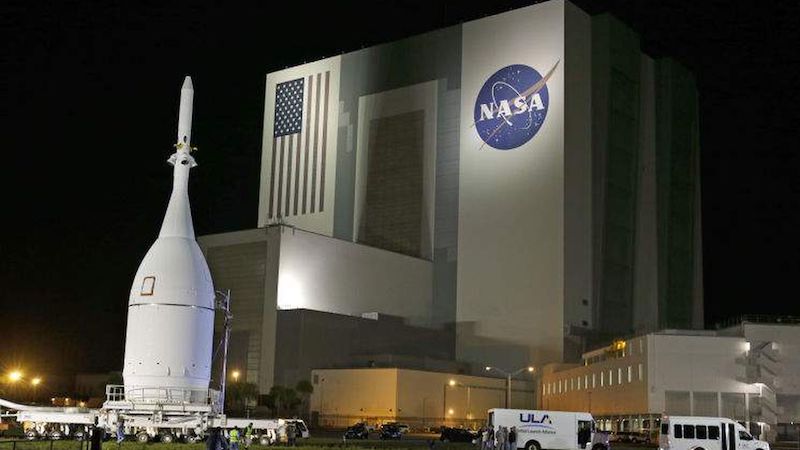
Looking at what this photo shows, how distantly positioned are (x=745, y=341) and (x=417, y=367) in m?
44.5

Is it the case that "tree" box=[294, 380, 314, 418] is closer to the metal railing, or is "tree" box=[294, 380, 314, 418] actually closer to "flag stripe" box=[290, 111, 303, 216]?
"flag stripe" box=[290, 111, 303, 216]

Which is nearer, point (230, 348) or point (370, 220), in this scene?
point (230, 348)

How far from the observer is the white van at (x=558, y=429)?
55.9 meters

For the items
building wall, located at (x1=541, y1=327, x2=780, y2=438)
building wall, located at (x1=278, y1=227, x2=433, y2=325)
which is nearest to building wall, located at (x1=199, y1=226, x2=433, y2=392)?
building wall, located at (x1=278, y1=227, x2=433, y2=325)

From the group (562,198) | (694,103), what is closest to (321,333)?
(562,198)

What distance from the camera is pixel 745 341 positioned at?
85.8 metres

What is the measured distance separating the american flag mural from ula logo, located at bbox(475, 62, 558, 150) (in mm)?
32094

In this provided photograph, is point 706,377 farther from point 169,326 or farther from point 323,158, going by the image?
point 323,158

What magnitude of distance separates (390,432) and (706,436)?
134 ft

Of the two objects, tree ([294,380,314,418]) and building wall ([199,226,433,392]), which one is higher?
building wall ([199,226,433,392])

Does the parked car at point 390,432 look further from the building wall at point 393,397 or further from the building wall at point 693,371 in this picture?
the building wall at point 393,397

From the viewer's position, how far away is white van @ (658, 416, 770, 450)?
50156 millimetres

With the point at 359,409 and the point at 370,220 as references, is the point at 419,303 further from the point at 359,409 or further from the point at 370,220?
the point at 359,409

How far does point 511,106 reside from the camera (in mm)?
133750
